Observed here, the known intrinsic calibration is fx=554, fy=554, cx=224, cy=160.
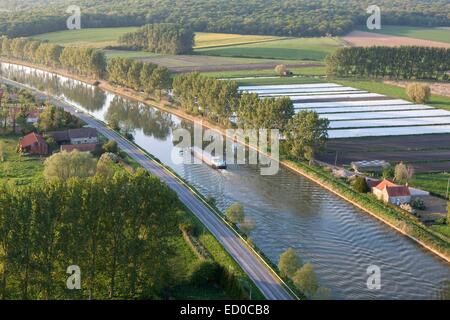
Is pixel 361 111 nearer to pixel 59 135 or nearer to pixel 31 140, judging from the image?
pixel 59 135

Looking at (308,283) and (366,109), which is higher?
(366,109)

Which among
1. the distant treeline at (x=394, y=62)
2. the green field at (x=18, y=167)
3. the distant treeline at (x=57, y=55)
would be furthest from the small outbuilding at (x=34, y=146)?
the distant treeline at (x=394, y=62)

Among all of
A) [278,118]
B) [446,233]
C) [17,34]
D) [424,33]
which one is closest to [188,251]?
[446,233]

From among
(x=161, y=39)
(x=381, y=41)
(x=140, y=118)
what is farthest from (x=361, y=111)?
(x=161, y=39)

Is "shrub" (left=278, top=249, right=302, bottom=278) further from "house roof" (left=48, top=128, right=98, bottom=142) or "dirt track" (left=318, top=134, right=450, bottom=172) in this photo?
"house roof" (left=48, top=128, right=98, bottom=142)

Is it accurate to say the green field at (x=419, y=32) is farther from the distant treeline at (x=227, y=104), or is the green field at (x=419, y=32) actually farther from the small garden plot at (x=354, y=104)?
the distant treeline at (x=227, y=104)

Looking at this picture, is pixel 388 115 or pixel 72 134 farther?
pixel 388 115
